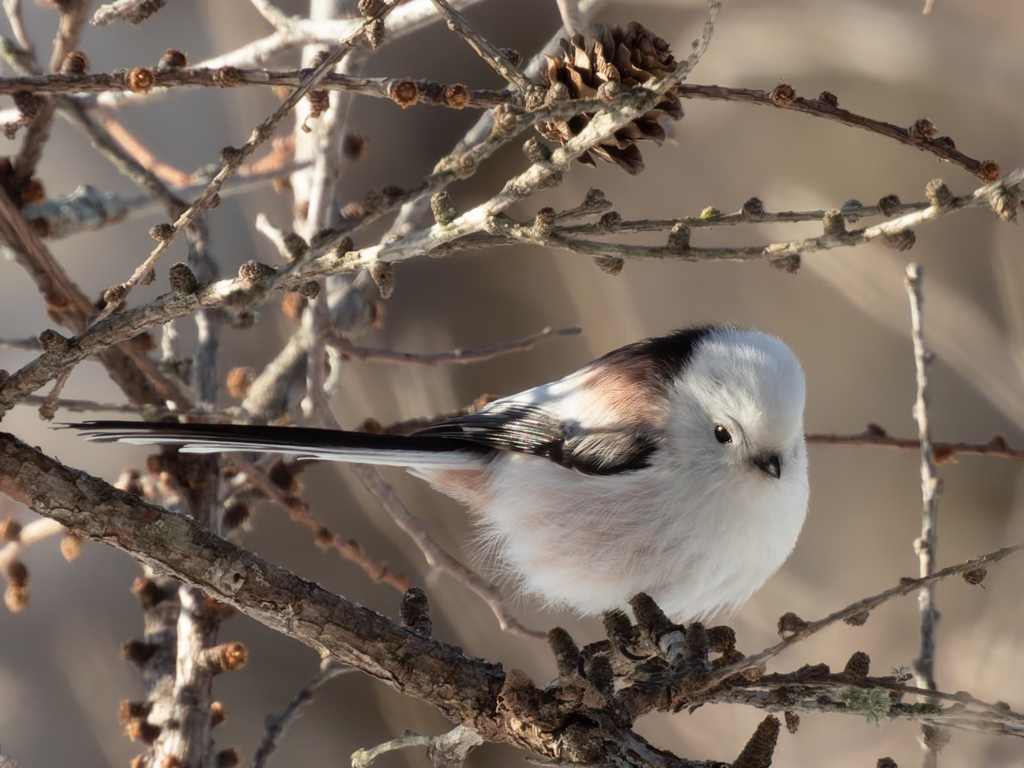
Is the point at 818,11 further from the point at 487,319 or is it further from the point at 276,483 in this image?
the point at 276,483

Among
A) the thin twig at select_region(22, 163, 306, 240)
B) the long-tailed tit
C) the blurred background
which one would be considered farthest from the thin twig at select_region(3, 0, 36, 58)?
the blurred background

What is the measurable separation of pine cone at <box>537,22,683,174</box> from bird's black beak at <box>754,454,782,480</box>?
62 centimetres

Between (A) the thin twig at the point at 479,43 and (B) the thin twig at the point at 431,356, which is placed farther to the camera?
(B) the thin twig at the point at 431,356

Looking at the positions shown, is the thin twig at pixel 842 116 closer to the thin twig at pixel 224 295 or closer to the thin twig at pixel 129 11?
the thin twig at pixel 224 295

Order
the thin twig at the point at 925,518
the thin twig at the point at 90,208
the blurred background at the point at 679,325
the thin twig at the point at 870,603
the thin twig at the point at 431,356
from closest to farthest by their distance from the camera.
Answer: the thin twig at the point at 870,603 → the thin twig at the point at 925,518 → the thin twig at the point at 90,208 → the thin twig at the point at 431,356 → the blurred background at the point at 679,325

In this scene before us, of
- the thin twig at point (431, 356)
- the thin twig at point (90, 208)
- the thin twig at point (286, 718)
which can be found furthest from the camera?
the thin twig at point (431, 356)

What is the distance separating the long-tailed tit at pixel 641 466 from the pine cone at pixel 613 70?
0.56 meters

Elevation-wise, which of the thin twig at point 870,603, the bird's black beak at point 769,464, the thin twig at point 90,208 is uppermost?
the thin twig at point 90,208

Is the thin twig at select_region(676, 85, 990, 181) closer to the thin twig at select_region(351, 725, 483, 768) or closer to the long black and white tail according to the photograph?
the long black and white tail

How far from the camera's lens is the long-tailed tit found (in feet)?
5.17

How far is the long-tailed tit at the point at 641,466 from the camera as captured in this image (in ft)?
5.17

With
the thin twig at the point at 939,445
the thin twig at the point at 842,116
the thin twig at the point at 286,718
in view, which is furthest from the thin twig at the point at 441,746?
the thin twig at the point at 842,116

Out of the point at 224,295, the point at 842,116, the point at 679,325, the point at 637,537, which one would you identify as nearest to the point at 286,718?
the point at 637,537

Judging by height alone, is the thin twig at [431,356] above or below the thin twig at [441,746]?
above
